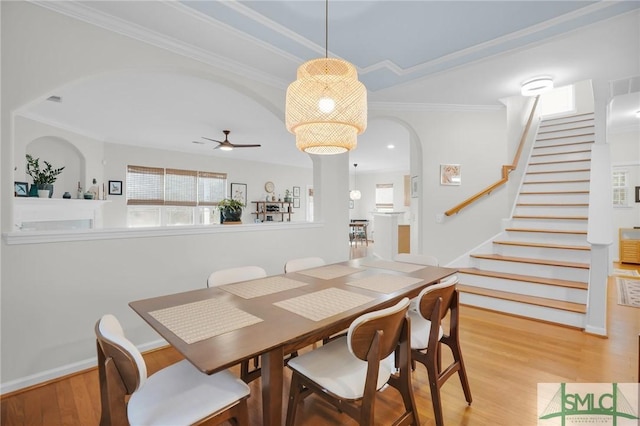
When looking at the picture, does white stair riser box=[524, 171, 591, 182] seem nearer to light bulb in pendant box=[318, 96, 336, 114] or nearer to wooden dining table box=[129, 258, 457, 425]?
wooden dining table box=[129, 258, 457, 425]

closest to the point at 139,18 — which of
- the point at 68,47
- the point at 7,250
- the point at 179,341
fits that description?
the point at 68,47

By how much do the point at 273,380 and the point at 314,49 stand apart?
262 centimetres

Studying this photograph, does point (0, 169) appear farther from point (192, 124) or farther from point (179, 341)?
point (192, 124)

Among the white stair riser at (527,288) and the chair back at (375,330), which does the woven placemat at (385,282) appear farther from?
the white stair riser at (527,288)

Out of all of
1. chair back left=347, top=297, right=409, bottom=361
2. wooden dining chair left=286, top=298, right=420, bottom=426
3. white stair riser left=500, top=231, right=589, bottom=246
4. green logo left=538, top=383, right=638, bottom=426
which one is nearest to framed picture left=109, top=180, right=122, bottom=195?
wooden dining chair left=286, top=298, right=420, bottom=426

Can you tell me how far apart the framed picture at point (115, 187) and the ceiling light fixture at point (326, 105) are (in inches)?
231

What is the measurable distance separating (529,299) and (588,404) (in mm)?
1525

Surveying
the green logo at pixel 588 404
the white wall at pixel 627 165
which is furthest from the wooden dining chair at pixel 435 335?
the white wall at pixel 627 165

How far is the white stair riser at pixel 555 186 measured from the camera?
425 centimetres

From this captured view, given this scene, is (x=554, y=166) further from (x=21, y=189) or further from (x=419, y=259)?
(x=21, y=189)

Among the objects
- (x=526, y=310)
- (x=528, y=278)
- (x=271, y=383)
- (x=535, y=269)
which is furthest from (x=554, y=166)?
(x=271, y=383)

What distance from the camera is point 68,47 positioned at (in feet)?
6.84

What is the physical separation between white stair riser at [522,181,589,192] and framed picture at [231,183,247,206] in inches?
251

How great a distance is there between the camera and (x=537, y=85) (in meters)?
3.28
